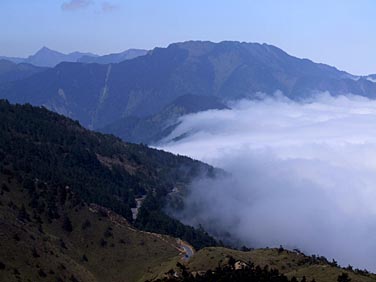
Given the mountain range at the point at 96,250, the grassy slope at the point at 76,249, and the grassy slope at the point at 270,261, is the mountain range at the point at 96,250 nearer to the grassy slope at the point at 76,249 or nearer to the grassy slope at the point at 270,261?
the grassy slope at the point at 270,261

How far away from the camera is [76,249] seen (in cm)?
12669

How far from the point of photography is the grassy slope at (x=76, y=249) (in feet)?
302

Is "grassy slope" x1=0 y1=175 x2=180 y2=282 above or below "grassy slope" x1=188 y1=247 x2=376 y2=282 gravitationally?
below

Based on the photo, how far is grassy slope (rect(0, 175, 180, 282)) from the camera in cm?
9206

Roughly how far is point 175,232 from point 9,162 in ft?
185

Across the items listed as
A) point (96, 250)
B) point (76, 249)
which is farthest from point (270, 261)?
point (76, 249)

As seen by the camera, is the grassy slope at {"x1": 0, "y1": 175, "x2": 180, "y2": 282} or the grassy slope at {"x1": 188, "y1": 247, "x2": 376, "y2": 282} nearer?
the grassy slope at {"x1": 188, "y1": 247, "x2": 376, "y2": 282}

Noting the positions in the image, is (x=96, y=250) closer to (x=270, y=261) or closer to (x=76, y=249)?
(x=76, y=249)

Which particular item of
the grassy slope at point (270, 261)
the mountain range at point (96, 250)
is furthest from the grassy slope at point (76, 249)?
the grassy slope at point (270, 261)

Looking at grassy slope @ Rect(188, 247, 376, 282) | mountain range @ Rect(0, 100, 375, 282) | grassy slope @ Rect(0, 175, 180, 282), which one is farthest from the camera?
grassy slope @ Rect(0, 175, 180, 282)

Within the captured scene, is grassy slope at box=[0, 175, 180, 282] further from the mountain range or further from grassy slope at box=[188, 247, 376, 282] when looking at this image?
grassy slope at box=[188, 247, 376, 282]

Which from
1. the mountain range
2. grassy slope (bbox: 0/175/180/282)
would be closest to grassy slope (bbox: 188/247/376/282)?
the mountain range

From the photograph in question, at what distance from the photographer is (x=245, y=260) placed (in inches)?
4067

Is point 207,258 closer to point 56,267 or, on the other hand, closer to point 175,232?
point 56,267
